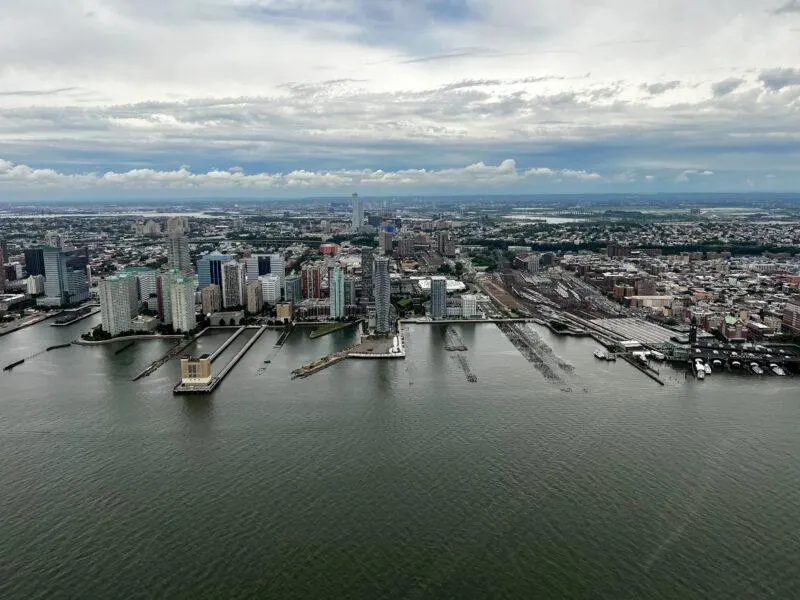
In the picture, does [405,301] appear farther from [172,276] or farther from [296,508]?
[296,508]

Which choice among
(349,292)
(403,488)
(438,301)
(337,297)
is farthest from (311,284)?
(403,488)

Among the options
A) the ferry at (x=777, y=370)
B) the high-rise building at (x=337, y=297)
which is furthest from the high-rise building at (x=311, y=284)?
the ferry at (x=777, y=370)

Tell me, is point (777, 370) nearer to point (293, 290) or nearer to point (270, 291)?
point (293, 290)

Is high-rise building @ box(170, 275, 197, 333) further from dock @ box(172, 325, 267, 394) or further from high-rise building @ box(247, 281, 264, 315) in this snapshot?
high-rise building @ box(247, 281, 264, 315)

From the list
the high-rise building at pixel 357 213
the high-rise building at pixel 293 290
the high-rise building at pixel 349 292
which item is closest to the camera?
the high-rise building at pixel 349 292

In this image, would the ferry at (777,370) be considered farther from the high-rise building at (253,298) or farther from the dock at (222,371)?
the high-rise building at (253,298)

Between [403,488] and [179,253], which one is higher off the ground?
[179,253]

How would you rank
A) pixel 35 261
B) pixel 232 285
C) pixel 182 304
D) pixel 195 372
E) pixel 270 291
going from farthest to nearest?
pixel 35 261
pixel 270 291
pixel 232 285
pixel 182 304
pixel 195 372

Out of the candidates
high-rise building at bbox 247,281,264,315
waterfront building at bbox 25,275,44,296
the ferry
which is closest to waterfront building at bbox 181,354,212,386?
high-rise building at bbox 247,281,264,315
